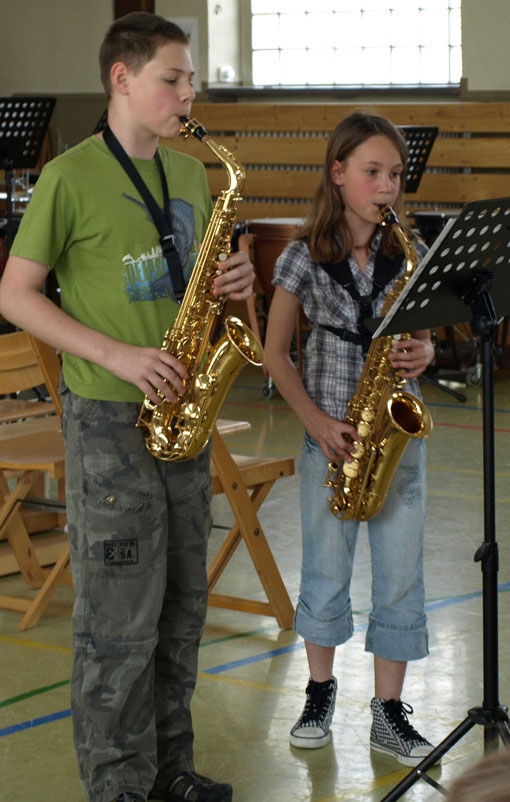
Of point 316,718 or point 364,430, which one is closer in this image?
point 364,430

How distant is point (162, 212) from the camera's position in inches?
103

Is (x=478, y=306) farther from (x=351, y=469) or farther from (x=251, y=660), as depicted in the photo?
(x=251, y=660)

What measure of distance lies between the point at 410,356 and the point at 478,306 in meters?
0.37

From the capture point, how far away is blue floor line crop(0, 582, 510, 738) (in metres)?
3.29

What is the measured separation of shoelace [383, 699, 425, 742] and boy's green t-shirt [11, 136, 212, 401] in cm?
119

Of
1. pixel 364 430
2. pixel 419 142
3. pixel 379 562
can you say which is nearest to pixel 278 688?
pixel 379 562

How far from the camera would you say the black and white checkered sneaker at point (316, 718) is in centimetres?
318

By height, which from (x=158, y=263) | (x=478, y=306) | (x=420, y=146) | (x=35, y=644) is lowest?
(x=35, y=644)

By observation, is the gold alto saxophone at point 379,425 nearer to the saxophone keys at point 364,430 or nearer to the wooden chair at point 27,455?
the saxophone keys at point 364,430

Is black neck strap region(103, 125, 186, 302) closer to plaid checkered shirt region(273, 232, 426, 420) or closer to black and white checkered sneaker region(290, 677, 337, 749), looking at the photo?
plaid checkered shirt region(273, 232, 426, 420)

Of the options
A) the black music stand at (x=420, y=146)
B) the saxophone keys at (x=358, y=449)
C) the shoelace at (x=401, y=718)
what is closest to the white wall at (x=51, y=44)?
the black music stand at (x=420, y=146)

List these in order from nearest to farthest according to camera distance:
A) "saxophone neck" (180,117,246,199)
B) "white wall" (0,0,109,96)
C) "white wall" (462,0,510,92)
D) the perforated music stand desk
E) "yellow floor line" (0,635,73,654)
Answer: "saxophone neck" (180,117,246,199)
"yellow floor line" (0,635,73,654)
the perforated music stand desk
"white wall" (462,0,510,92)
"white wall" (0,0,109,96)

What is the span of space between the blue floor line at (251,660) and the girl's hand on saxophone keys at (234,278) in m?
1.44

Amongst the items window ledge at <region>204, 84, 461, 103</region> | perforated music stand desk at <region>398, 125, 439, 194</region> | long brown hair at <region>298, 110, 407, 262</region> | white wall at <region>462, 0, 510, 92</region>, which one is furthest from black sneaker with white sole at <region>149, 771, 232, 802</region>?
window ledge at <region>204, 84, 461, 103</region>
